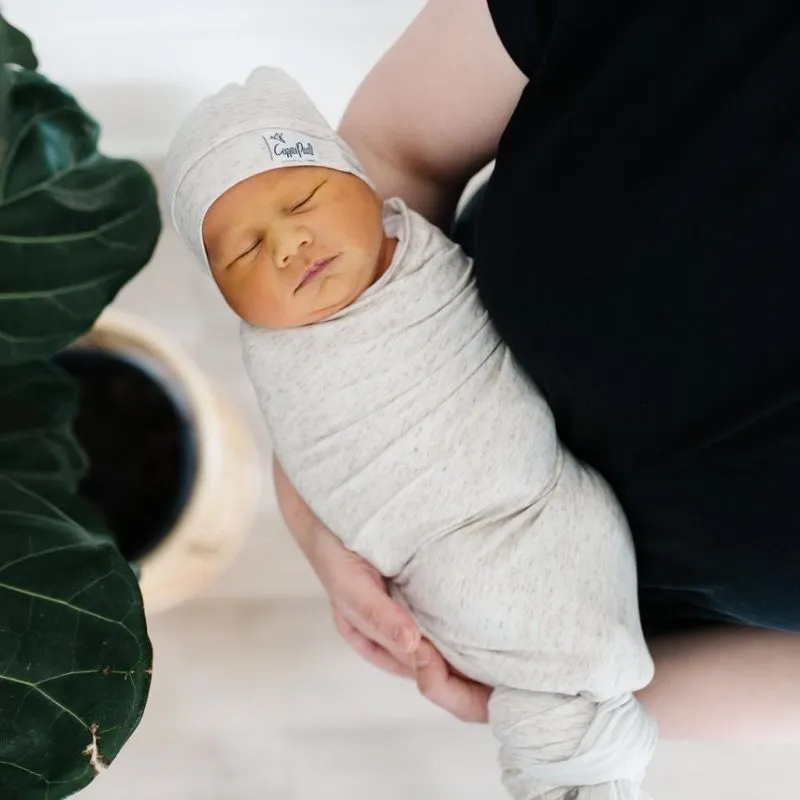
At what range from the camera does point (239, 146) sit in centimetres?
64

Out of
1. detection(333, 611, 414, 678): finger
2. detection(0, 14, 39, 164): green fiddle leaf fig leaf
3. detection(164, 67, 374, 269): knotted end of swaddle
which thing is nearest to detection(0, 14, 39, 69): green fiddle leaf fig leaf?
detection(0, 14, 39, 164): green fiddle leaf fig leaf

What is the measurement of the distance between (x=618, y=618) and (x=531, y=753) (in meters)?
0.13

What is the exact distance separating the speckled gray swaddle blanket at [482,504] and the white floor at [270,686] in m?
0.39

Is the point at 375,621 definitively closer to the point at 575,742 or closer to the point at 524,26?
the point at 575,742

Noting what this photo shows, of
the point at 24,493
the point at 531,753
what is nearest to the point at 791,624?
the point at 531,753

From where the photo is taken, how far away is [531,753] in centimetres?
67

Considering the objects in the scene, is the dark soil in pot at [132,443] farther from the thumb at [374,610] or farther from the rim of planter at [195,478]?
the thumb at [374,610]

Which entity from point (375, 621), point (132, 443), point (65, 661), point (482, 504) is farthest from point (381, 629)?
point (132, 443)

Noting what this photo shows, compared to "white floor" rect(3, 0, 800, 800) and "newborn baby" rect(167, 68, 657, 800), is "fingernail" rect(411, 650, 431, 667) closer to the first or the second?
"newborn baby" rect(167, 68, 657, 800)

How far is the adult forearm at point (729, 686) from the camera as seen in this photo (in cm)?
69

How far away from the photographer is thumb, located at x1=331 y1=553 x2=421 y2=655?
65 centimetres

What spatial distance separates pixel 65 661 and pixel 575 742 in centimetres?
39

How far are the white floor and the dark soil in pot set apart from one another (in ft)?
0.99

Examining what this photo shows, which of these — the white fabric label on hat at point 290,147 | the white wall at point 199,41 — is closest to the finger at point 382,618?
the white fabric label on hat at point 290,147
